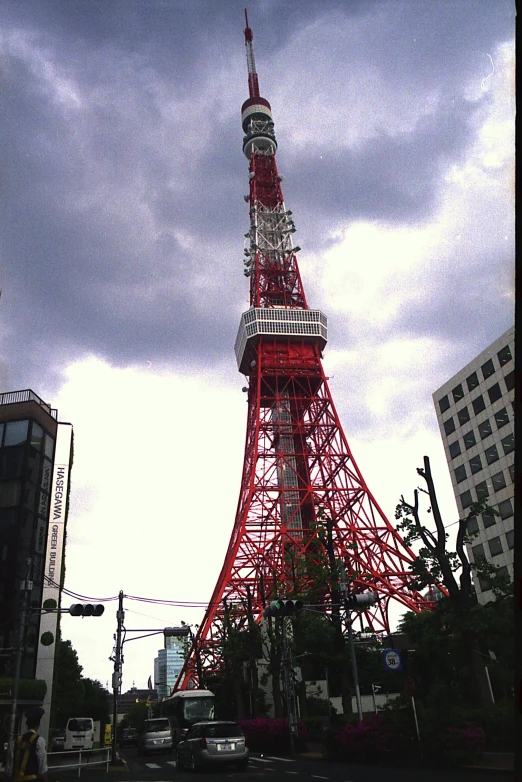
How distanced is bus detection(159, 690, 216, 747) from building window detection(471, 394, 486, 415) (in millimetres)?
34270

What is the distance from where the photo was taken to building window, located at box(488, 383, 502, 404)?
5372cm

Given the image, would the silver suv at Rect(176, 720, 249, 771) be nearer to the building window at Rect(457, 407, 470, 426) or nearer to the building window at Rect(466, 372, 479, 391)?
the building window at Rect(457, 407, 470, 426)

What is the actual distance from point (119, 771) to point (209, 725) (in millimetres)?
3791

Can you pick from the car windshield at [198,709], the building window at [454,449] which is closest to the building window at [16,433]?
the car windshield at [198,709]

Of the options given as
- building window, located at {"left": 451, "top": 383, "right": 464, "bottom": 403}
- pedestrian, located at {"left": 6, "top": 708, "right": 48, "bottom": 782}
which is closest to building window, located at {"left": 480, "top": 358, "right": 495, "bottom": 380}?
building window, located at {"left": 451, "top": 383, "right": 464, "bottom": 403}

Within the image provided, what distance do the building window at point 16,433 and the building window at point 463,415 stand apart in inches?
1535

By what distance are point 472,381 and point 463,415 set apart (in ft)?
11.0

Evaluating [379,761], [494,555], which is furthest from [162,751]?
[494,555]

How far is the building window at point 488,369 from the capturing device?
5453 centimetres

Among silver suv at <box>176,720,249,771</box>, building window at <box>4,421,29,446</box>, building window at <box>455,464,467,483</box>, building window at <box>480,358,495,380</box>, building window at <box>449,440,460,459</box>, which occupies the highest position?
building window at <box>480,358,495,380</box>

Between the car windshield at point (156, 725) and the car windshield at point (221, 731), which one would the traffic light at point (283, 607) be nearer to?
the car windshield at point (221, 731)

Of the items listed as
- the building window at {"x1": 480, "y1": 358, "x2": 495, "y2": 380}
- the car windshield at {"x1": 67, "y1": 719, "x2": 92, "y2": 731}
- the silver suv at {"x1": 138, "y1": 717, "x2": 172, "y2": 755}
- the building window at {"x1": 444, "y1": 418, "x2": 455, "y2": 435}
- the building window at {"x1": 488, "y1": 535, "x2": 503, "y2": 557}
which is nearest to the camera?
the silver suv at {"x1": 138, "y1": 717, "x2": 172, "y2": 755}

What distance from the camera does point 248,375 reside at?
65.1 metres

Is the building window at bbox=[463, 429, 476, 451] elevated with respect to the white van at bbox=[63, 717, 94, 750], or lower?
elevated
